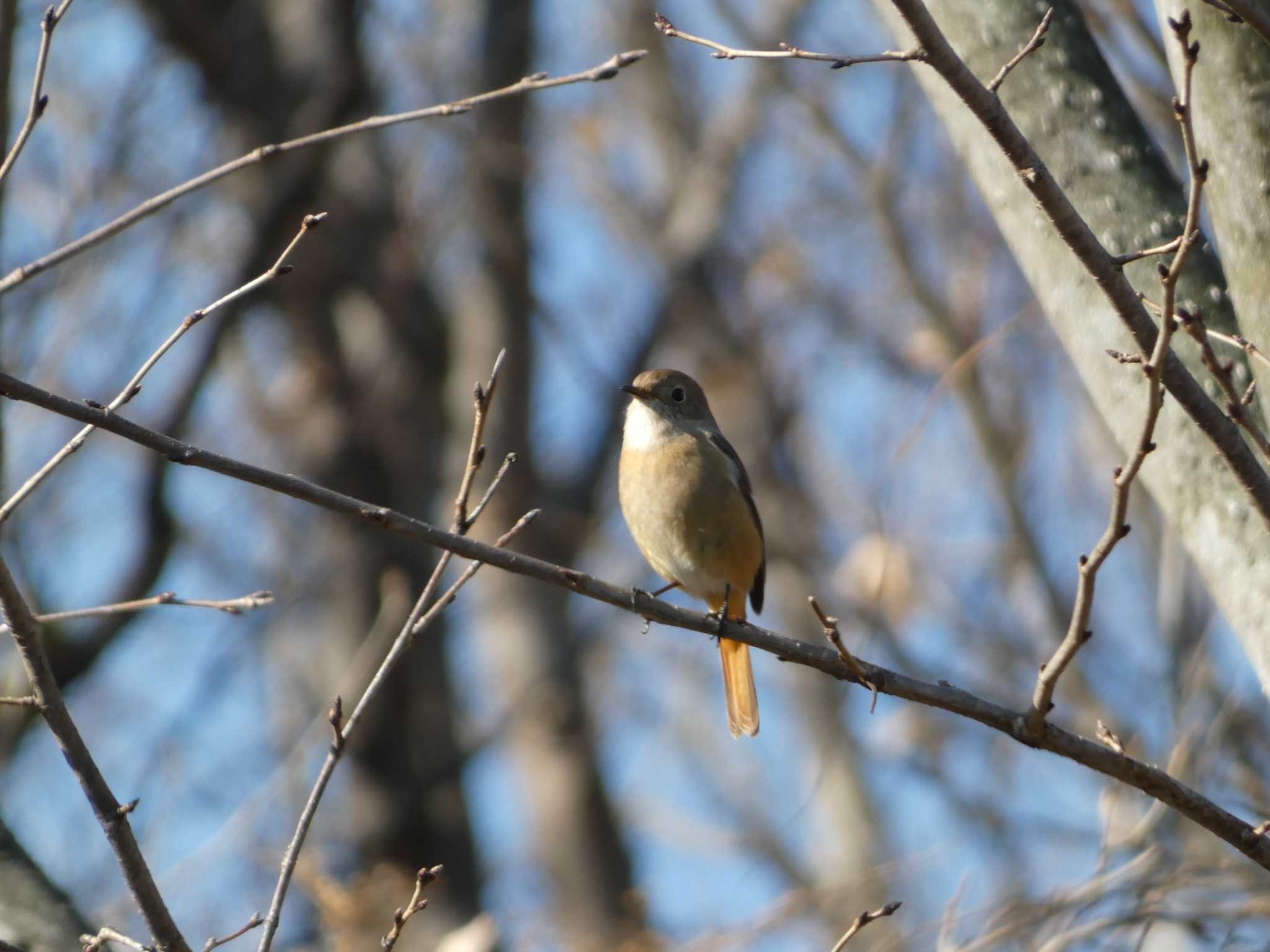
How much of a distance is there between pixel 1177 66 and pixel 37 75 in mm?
1990

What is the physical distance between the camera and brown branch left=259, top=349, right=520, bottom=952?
2090 mm

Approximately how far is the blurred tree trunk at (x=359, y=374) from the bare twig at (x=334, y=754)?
540 centimetres

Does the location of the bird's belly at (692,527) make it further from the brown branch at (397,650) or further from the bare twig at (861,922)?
the bare twig at (861,922)

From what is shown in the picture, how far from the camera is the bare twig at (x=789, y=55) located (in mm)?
2049

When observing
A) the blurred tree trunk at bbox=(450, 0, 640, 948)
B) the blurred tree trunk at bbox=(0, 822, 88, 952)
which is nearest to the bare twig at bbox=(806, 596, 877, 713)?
the blurred tree trunk at bbox=(0, 822, 88, 952)

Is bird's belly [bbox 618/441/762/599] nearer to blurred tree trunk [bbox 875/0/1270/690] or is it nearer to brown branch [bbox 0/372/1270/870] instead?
blurred tree trunk [bbox 875/0/1270/690]

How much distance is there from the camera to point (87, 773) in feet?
6.59

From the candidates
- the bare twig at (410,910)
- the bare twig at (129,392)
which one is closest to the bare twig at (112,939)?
the bare twig at (410,910)

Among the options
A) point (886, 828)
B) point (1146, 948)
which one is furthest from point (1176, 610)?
point (886, 828)

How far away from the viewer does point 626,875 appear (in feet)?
29.9

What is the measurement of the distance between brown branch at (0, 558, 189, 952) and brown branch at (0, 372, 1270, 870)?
0.89 feet

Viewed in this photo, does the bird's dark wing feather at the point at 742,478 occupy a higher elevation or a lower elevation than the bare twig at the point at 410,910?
higher

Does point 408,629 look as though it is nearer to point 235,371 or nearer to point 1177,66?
point 1177,66

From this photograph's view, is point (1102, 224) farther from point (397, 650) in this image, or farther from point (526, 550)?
point (526, 550)
